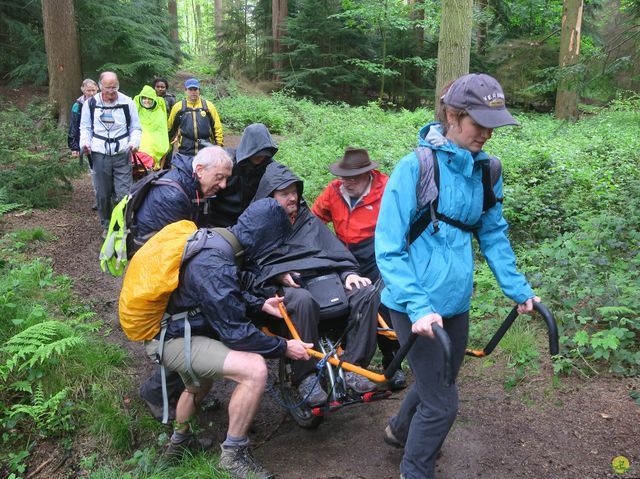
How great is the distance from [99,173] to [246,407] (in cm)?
543

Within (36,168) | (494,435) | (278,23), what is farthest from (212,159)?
(278,23)

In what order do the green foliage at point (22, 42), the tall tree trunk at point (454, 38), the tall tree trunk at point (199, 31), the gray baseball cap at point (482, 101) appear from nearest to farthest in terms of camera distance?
the gray baseball cap at point (482, 101) < the tall tree trunk at point (454, 38) < the green foliage at point (22, 42) < the tall tree trunk at point (199, 31)

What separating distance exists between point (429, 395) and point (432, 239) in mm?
824

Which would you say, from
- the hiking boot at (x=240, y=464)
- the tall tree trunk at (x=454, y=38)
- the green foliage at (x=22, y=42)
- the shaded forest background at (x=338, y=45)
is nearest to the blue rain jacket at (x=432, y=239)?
the hiking boot at (x=240, y=464)

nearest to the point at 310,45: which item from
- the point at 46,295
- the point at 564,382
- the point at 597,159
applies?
the point at 597,159

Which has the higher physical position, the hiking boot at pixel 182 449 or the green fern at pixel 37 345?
the green fern at pixel 37 345

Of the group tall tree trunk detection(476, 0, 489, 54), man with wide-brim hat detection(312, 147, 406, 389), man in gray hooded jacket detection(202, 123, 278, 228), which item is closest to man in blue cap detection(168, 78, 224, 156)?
man in gray hooded jacket detection(202, 123, 278, 228)

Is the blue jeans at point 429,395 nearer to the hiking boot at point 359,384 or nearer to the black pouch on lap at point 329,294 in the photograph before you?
the hiking boot at point 359,384

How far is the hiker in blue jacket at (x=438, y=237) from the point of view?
238cm

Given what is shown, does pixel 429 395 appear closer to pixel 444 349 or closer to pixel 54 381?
pixel 444 349

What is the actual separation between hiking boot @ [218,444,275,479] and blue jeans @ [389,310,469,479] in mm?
1003

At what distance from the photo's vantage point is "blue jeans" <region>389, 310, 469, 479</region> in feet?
8.63

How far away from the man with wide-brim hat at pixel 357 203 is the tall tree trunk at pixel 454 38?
113 inches

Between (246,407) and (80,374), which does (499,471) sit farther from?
(80,374)
